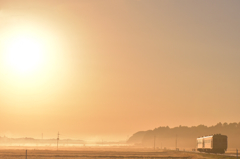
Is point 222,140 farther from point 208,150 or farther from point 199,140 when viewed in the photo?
point 199,140

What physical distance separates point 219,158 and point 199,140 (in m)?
44.9

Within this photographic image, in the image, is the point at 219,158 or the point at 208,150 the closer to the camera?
the point at 219,158

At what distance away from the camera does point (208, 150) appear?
337ft

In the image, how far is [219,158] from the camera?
243 ft

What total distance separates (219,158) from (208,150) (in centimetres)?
2951

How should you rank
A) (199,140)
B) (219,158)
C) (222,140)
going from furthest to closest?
(199,140)
(222,140)
(219,158)

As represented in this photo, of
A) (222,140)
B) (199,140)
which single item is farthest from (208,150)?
(199,140)

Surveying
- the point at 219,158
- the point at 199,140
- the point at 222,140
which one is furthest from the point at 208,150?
the point at 219,158

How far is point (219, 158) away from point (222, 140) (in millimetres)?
24662

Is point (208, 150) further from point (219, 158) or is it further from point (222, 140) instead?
point (219, 158)

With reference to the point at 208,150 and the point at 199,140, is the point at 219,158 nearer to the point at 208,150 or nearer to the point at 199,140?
the point at 208,150

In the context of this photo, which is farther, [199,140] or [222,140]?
[199,140]

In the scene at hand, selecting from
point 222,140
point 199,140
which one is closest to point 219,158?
point 222,140

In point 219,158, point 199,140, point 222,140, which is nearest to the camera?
point 219,158
